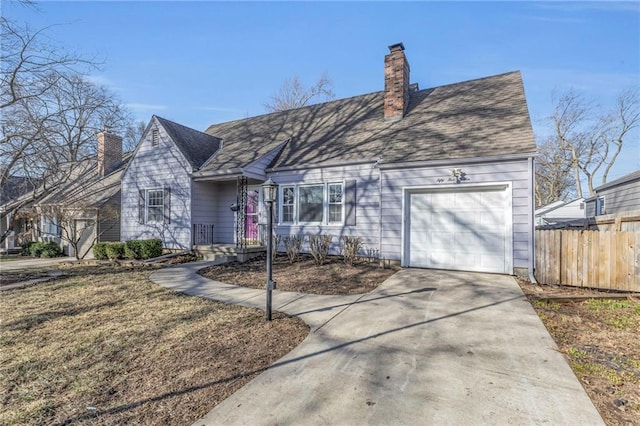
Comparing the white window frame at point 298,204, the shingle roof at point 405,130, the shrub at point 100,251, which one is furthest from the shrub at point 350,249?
the shrub at point 100,251

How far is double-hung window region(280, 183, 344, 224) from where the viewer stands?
396 inches

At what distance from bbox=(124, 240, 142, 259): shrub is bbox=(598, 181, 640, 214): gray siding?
19.5 m

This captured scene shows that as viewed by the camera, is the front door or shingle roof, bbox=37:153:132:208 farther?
shingle roof, bbox=37:153:132:208

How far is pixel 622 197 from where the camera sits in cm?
1385

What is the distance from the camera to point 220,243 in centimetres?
1232

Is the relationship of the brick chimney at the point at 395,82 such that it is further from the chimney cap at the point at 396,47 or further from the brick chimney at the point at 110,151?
the brick chimney at the point at 110,151

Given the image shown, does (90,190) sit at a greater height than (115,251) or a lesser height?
greater

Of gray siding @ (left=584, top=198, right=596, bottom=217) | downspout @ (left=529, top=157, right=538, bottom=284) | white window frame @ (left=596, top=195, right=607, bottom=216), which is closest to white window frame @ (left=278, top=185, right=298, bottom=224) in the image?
downspout @ (left=529, top=157, right=538, bottom=284)

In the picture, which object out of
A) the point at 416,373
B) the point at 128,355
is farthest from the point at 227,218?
the point at 416,373

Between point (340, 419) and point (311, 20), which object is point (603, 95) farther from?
point (340, 419)

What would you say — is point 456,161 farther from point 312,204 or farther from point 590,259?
point 312,204

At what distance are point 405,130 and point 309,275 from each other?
5827 mm

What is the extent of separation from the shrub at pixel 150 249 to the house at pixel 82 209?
2.76 metres

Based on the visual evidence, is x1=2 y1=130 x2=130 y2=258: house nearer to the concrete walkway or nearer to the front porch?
the front porch
